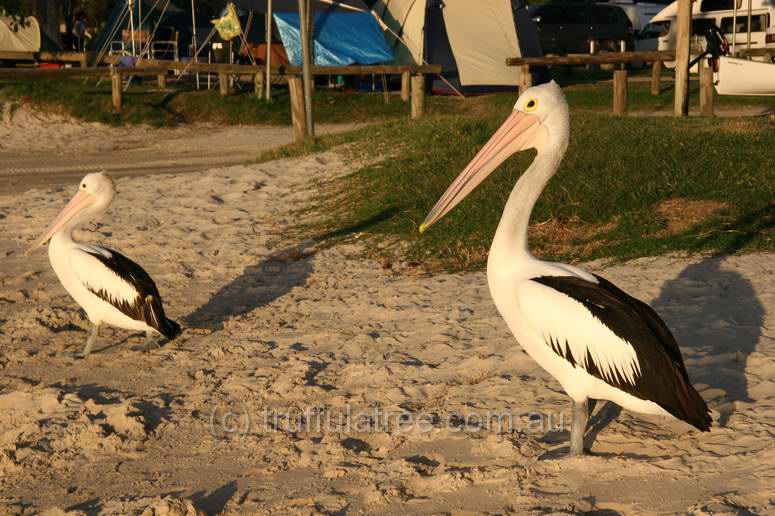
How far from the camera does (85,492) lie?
4.83 meters

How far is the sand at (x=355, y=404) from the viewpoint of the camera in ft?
14.8

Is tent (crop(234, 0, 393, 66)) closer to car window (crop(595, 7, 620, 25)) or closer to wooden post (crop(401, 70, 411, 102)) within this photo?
wooden post (crop(401, 70, 411, 102))

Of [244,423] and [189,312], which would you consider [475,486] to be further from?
[189,312]

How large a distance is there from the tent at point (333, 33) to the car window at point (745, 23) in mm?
9857

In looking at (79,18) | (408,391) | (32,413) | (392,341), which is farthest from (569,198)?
(79,18)

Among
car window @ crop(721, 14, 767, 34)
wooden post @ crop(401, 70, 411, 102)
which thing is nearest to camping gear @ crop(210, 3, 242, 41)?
wooden post @ crop(401, 70, 411, 102)

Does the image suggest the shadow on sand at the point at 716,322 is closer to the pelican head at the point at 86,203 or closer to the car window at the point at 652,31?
the pelican head at the point at 86,203

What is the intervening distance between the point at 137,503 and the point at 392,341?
2.42m

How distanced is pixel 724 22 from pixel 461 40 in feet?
29.5

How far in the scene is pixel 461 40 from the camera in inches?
908

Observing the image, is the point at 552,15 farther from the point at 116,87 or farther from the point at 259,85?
the point at 116,87

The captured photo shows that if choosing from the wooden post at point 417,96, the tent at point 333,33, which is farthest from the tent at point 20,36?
the wooden post at point 417,96

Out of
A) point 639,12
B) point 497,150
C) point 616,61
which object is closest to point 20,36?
point 616,61

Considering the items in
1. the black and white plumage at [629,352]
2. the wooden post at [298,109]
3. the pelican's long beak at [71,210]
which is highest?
the wooden post at [298,109]
